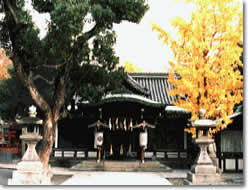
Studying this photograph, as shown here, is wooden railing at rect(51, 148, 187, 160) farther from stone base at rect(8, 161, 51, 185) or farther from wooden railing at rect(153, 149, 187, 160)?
stone base at rect(8, 161, 51, 185)

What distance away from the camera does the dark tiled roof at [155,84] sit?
16.0 metres

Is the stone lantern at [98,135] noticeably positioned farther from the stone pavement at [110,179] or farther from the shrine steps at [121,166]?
the stone pavement at [110,179]

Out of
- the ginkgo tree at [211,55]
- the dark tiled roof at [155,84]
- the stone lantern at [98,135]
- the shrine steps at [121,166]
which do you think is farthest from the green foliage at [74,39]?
the dark tiled roof at [155,84]

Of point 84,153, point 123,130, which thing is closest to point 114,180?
→ point 123,130

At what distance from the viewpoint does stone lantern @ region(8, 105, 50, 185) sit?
7922 mm

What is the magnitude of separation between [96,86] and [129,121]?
11.5ft

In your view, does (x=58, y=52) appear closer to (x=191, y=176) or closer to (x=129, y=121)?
(x=191, y=176)

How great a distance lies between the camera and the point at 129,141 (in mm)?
13891

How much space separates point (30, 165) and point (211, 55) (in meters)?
6.23

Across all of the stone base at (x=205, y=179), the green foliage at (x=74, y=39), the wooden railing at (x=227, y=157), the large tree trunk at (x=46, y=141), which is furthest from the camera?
the wooden railing at (x=227, y=157)

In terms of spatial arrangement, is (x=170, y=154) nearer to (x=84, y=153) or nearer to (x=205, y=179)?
(x=84, y=153)

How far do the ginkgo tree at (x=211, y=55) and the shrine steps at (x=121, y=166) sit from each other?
13.1 feet

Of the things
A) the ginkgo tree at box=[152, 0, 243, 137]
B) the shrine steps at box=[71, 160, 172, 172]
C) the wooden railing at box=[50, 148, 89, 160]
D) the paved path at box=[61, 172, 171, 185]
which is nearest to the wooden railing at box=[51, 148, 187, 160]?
the wooden railing at box=[50, 148, 89, 160]

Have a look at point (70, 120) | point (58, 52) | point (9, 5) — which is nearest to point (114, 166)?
point (70, 120)
